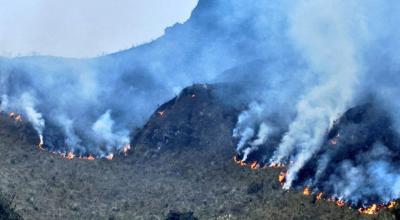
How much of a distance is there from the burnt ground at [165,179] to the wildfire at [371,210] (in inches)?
46.6

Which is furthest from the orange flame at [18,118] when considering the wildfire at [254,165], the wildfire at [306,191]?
the wildfire at [306,191]

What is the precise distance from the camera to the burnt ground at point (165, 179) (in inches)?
2931

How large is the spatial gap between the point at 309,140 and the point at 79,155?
46.0 meters

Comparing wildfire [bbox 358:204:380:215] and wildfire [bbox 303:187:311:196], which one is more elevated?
wildfire [bbox 303:187:311:196]

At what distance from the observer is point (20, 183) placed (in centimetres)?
8038

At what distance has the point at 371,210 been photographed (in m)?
64.1

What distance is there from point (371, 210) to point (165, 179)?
131 ft

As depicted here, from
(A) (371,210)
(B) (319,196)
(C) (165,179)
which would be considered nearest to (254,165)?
(C) (165,179)

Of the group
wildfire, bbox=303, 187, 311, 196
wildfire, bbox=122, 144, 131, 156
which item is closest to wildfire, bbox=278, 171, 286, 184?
wildfire, bbox=303, 187, 311, 196

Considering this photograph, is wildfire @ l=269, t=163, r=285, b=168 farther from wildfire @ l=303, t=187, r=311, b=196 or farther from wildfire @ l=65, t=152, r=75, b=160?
wildfire @ l=65, t=152, r=75, b=160

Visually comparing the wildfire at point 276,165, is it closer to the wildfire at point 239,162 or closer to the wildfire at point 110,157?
the wildfire at point 239,162

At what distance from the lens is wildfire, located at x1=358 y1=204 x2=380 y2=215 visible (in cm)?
6318

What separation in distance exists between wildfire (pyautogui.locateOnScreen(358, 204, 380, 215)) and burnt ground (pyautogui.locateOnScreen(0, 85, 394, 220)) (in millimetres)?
1185

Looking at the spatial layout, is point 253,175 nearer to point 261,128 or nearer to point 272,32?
point 261,128
